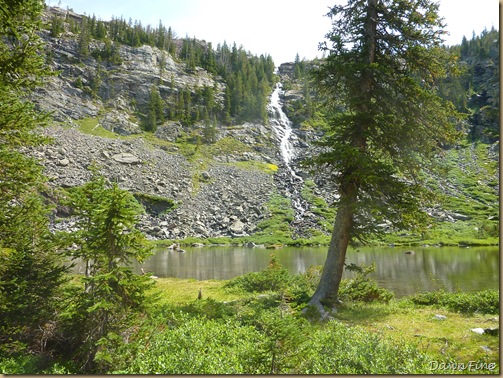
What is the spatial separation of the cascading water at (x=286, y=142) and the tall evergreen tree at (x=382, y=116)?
53416 mm

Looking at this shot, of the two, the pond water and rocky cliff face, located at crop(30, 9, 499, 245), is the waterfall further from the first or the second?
the pond water

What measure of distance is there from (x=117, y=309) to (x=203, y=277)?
63.9 ft

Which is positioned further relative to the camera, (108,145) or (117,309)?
(108,145)

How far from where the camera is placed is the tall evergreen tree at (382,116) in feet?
38.6

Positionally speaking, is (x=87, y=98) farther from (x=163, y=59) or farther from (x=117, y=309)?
(x=117, y=309)

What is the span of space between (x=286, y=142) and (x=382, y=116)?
90553 mm

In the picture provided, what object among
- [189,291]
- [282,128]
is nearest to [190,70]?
[282,128]

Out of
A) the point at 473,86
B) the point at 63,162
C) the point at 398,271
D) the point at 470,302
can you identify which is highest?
the point at 473,86

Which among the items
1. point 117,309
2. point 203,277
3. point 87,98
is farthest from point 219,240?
point 87,98

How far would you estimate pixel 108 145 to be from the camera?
75.9 metres

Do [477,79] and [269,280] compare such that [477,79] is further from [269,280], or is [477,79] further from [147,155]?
[269,280]

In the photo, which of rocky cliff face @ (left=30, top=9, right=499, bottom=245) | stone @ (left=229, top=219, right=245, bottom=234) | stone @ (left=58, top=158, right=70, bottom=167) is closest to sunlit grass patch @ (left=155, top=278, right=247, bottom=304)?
rocky cliff face @ (left=30, top=9, right=499, bottom=245)

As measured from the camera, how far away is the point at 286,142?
10194cm

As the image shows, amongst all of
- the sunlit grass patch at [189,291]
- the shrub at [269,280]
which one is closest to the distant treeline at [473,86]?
the sunlit grass patch at [189,291]
